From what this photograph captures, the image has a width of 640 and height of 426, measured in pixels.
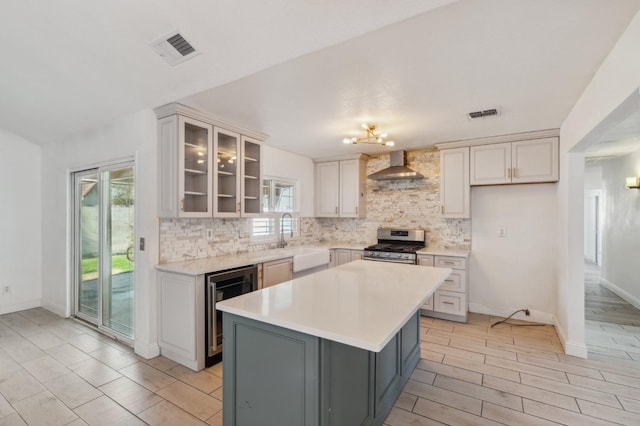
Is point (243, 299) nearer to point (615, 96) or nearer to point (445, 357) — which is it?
point (445, 357)

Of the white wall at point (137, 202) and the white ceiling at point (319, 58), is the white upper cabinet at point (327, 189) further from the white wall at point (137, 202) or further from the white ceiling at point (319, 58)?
the white wall at point (137, 202)

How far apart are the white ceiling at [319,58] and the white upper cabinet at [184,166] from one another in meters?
0.27

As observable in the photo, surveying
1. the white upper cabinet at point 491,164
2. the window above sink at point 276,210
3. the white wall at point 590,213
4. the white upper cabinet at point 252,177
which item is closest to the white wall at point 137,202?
the white upper cabinet at point 252,177

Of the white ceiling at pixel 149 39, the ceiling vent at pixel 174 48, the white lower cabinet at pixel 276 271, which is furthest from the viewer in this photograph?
the white lower cabinet at pixel 276 271

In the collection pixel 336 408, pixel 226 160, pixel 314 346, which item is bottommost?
pixel 336 408

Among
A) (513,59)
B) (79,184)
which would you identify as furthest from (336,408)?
(79,184)

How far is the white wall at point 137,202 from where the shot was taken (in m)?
2.99

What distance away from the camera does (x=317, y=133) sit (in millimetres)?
3848

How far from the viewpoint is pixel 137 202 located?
3.07 meters

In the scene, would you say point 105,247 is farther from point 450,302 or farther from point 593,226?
point 593,226

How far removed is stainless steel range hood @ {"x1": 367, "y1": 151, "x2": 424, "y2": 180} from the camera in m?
4.48

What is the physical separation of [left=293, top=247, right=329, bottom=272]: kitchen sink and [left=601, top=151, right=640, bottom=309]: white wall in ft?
15.6

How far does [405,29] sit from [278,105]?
147cm

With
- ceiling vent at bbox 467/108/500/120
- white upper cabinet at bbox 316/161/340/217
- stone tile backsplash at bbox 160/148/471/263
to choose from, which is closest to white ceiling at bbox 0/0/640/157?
ceiling vent at bbox 467/108/500/120
